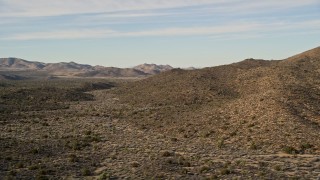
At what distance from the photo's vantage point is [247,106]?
45562 millimetres

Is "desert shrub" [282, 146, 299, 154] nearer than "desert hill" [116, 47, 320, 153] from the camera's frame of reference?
Yes

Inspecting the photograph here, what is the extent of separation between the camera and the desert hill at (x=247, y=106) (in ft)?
106

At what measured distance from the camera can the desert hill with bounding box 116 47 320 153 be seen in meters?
32.4

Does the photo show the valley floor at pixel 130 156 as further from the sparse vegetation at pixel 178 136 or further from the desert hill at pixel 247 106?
the desert hill at pixel 247 106

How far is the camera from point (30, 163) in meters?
25.8

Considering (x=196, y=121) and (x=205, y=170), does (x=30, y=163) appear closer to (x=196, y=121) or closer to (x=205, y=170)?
(x=205, y=170)

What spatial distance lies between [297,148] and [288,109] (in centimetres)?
1207

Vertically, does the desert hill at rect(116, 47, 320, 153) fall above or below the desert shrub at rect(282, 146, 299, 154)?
above

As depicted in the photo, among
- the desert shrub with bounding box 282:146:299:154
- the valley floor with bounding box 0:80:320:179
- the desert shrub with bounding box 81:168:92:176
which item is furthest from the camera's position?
the desert shrub with bounding box 282:146:299:154

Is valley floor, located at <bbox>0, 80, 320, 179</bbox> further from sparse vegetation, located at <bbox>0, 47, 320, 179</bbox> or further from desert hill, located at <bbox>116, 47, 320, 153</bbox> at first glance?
desert hill, located at <bbox>116, 47, 320, 153</bbox>

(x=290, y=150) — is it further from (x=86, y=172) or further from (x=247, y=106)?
(x=247, y=106)

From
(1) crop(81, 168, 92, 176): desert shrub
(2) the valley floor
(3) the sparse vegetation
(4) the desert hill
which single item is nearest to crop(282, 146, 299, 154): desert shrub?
(3) the sparse vegetation

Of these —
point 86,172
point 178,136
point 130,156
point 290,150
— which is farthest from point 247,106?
point 86,172

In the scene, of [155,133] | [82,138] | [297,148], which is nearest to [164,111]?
[155,133]
